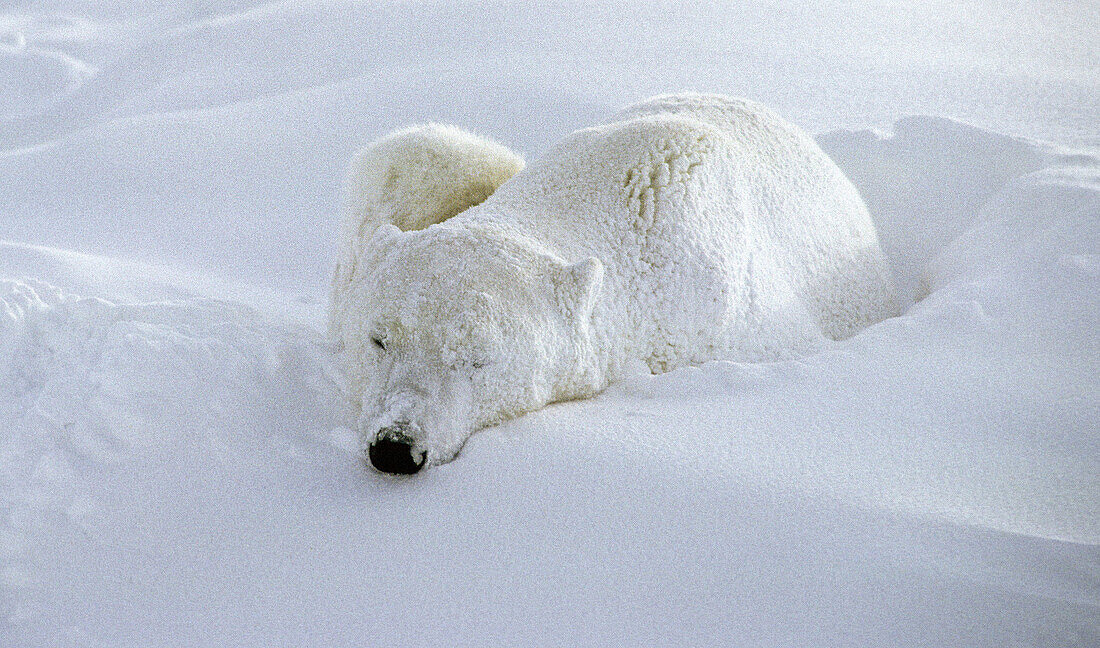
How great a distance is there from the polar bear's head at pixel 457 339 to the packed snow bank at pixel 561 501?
0.23ft

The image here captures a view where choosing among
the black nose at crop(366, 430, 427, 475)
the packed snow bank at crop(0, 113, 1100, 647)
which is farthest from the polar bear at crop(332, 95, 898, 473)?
the packed snow bank at crop(0, 113, 1100, 647)

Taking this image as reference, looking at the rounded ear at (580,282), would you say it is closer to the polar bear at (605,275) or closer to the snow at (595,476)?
the polar bear at (605,275)

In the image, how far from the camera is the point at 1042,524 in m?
1.75

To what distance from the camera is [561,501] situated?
1.86m

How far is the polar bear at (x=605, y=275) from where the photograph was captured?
86.7 inches

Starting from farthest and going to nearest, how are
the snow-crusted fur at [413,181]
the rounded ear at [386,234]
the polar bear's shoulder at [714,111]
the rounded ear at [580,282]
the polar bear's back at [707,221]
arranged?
the polar bear's shoulder at [714,111], the snow-crusted fur at [413,181], the polar bear's back at [707,221], the rounded ear at [386,234], the rounded ear at [580,282]

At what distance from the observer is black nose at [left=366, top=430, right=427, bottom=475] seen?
79.5 inches

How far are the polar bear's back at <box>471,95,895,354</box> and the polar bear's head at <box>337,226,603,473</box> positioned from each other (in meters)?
0.22

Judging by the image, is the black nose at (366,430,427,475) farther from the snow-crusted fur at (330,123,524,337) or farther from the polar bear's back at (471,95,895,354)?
the snow-crusted fur at (330,123,524,337)

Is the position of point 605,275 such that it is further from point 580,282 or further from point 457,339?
point 457,339

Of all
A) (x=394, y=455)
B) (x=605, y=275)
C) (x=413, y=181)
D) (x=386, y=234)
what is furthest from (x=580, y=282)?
(x=413, y=181)

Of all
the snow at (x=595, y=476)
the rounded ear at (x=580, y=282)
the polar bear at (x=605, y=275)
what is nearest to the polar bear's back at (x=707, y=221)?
the polar bear at (x=605, y=275)

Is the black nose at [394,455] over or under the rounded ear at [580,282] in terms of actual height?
under

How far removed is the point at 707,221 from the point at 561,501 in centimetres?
125
